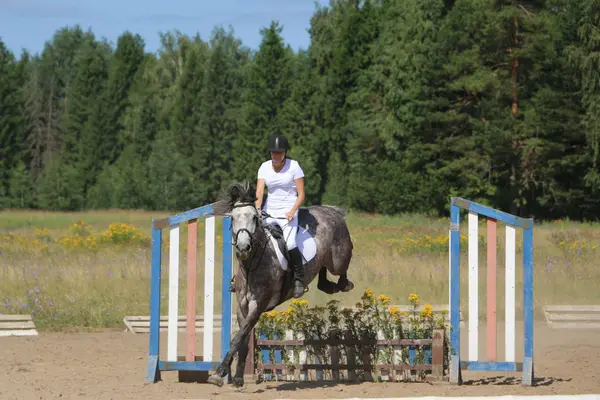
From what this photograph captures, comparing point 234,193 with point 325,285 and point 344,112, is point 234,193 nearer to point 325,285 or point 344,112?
point 325,285

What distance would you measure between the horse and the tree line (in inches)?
1493

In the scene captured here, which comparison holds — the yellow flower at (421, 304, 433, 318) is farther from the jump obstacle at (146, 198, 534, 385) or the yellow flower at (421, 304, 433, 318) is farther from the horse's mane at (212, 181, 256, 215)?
the horse's mane at (212, 181, 256, 215)

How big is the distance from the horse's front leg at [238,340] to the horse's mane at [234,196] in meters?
0.96

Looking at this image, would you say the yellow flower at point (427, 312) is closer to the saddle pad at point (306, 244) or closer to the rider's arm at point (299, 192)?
the saddle pad at point (306, 244)

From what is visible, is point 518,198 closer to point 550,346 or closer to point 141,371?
point 550,346

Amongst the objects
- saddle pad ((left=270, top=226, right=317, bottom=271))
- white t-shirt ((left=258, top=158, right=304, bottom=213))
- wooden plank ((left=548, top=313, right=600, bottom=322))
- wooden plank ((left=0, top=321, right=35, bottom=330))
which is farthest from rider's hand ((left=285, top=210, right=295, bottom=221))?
wooden plank ((left=548, top=313, right=600, bottom=322))

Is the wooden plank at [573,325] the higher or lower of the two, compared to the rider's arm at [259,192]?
lower

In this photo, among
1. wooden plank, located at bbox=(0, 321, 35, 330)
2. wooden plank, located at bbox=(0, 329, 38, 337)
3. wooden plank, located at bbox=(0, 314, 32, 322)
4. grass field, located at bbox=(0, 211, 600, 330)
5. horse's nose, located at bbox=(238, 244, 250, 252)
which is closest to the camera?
horse's nose, located at bbox=(238, 244, 250, 252)

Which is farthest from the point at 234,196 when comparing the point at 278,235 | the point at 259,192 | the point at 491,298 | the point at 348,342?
the point at 491,298

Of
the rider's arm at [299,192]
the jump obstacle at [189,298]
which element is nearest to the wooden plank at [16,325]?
the jump obstacle at [189,298]

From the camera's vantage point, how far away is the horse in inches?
363

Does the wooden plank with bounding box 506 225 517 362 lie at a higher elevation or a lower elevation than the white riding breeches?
lower

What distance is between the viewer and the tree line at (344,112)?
4828cm

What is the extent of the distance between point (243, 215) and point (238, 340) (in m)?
1.27
